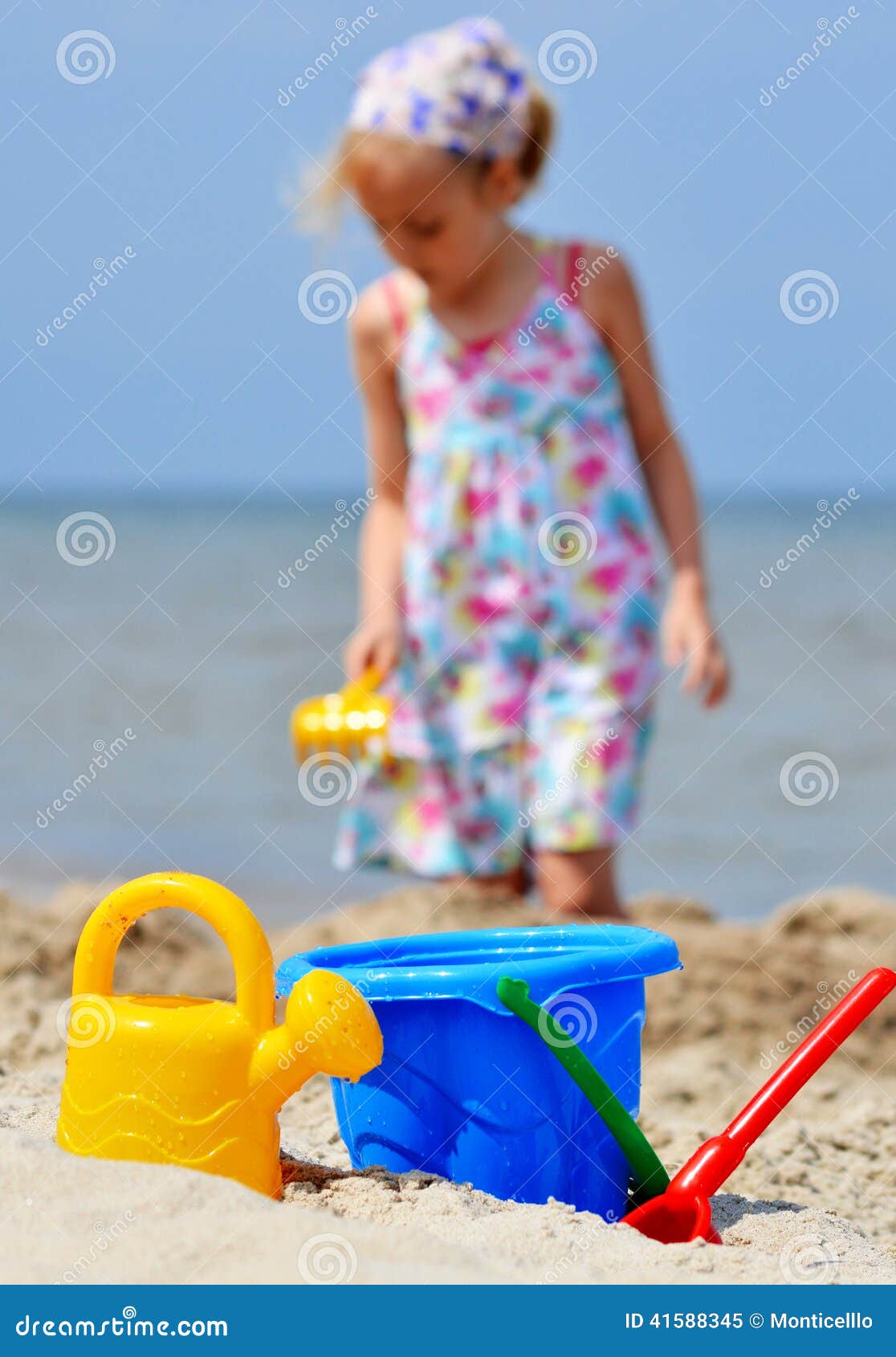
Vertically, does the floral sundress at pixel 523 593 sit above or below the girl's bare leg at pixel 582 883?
above

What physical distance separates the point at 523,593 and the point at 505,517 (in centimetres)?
16

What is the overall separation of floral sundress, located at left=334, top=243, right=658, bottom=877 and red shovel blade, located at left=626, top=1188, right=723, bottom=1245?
141 cm

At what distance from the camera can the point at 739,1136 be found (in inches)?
78.4

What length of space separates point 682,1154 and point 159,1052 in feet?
3.20

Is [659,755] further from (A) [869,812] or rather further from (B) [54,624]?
(B) [54,624]

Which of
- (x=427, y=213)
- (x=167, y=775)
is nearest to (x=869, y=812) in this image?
(x=167, y=775)

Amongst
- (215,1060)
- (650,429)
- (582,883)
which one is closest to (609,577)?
(650,429)

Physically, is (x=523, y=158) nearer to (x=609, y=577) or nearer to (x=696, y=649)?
(x=609, y=577)

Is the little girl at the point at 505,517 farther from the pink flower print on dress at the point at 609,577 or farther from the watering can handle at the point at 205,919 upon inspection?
the watering can handle at the point at 205,919

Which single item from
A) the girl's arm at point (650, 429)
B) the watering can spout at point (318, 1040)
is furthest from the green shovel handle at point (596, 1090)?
the girl's arm at point (650, 429)

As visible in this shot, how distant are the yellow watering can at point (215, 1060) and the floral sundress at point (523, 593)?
159 centimetres

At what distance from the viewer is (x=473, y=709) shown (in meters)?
3.48

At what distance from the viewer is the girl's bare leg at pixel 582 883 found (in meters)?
3.37
